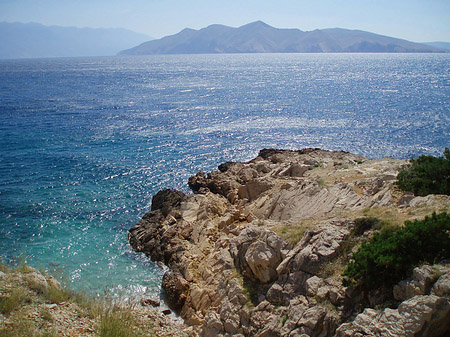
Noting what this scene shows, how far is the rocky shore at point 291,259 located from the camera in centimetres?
1041

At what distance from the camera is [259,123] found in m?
60.9

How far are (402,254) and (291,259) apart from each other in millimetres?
4271

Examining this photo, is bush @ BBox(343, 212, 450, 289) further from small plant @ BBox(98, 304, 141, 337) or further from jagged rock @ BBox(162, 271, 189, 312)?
jagged rock @ BBox(162, 271, 189, 312)

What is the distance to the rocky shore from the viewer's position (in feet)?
34.2

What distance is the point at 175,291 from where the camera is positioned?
774 inches

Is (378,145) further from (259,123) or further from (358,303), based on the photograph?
(358,303)

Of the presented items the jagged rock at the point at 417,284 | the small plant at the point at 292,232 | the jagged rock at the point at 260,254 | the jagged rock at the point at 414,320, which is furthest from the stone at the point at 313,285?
the jagged rock at the point at 414,320

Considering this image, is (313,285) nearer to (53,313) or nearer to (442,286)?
(442,286)

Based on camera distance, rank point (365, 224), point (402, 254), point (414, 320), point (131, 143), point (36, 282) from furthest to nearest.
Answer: point (131, 143) → point (36, 282) → point (365, 224) → point (402, 254) → point (414, 320)


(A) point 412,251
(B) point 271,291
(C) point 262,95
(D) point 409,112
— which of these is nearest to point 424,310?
(A) point 412,251

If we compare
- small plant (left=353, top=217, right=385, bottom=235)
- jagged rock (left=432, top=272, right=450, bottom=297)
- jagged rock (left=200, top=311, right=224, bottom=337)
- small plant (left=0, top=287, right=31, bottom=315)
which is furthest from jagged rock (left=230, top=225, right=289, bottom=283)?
small plant (left=0, top=287, right=31, bottom=315)

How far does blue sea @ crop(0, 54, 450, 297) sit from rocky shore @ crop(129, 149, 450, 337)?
2.77 meters

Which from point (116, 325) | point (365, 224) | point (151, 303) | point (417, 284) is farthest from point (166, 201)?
point (417, 284)

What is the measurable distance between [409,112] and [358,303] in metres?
61.7
